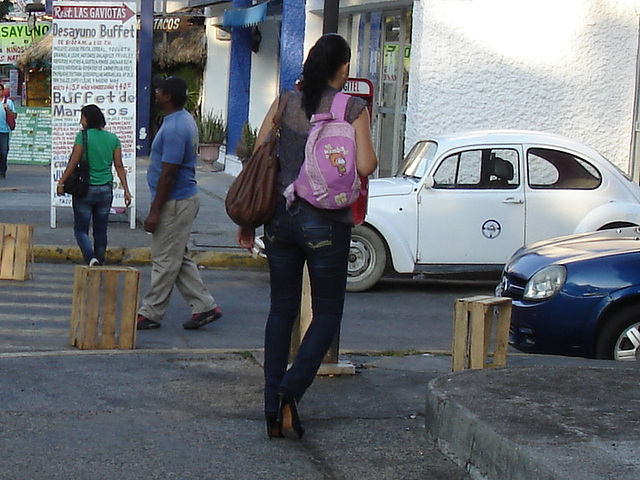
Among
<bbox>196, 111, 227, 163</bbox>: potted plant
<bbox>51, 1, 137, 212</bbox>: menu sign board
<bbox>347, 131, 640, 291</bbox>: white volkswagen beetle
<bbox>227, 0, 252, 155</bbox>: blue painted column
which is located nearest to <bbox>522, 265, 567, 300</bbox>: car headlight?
<bbox>347, 131, 640, 291</bbox>: white volkswagen beetle

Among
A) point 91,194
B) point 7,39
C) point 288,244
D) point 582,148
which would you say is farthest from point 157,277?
point 7,39

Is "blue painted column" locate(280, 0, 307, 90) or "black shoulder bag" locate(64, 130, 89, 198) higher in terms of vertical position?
"blue painted column" locate(280, 0, 307, 90)

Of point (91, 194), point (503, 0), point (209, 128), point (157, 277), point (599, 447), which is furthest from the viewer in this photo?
point (209, 128)

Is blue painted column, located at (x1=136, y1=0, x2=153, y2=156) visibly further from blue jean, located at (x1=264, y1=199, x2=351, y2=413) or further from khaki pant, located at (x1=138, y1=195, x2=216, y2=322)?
blue jean, located at (x1=264, y1=199, x2=351, y2=413)

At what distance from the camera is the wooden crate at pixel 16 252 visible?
10.6 metres

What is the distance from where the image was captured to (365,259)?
10.9 metres

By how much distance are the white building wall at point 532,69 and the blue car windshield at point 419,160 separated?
10.8ft

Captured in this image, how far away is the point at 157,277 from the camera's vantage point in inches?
324

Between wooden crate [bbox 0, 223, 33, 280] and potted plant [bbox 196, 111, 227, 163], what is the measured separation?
13.1 meters

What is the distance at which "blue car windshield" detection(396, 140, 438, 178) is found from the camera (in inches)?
433

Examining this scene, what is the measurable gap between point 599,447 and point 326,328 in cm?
134

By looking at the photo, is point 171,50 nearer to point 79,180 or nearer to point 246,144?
point 246,144

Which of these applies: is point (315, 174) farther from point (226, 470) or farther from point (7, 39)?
point (7, 39)

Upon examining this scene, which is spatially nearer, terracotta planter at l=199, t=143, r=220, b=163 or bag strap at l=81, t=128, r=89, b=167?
bag strap at l=81, t=128, r=89, b=167
